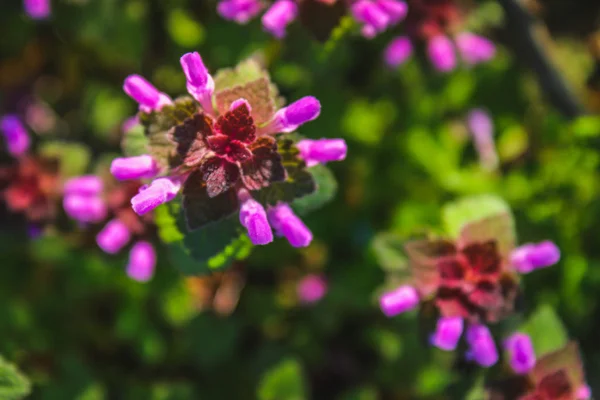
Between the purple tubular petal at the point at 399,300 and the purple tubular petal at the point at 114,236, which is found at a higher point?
the purple tubular petal at the point at 114,236

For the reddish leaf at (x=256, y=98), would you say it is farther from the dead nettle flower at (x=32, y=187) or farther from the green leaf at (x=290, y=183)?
the dead nettle flower at (x=32, y=187)

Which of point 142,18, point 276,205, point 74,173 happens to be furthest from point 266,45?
point 276,205

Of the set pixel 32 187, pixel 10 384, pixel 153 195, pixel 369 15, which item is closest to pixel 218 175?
pixel 153 195

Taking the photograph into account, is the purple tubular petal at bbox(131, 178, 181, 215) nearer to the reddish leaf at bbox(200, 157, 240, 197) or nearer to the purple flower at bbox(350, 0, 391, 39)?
the reddish leaf at bbox(200, 157, 240, 197)

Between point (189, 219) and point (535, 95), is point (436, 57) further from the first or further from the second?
point (189, 219)

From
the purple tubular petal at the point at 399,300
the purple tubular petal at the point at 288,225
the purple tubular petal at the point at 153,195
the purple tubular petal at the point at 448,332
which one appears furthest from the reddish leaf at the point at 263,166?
the purple tubular petal at the point at 448,332

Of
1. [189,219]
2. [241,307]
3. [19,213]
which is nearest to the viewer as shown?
[189,219]
